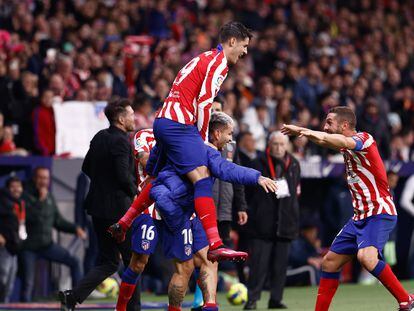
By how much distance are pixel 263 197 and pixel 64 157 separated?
3.30 metres

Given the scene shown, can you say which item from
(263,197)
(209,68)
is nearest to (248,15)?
(263,197)

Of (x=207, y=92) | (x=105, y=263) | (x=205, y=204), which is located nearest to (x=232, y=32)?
(x=207, y=92)

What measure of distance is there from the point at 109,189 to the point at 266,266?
302 centimetres

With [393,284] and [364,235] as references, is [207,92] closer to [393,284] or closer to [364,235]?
[364,235]

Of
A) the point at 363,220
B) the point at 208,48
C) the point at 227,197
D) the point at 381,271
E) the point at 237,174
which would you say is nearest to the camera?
the point at 237,174

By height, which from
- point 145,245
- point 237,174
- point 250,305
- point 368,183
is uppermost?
point 237,174

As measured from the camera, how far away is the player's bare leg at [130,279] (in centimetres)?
1075

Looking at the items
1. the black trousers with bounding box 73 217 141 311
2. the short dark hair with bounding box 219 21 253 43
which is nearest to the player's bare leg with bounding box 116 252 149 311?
the black trousers with bounding box 73 217 141 311

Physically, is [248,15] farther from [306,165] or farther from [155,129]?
[155,129]

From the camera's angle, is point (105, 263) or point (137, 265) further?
point (105, 263)

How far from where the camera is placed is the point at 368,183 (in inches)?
417

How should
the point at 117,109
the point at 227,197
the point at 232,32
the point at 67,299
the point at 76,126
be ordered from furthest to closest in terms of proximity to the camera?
the point at 76,126 → the point at 227,197 → the point at 117,109 → the point at 67,299 → the point at 232,32

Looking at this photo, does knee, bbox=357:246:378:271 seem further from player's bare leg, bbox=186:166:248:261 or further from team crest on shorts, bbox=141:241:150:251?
team crest on shorts, bbox=141:241:150:251

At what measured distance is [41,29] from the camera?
19375 mm
